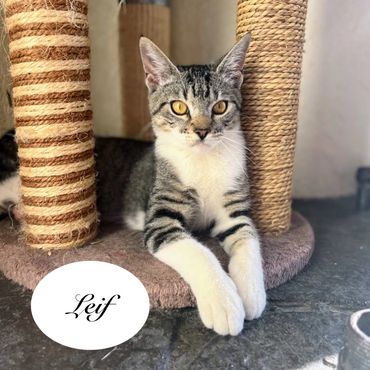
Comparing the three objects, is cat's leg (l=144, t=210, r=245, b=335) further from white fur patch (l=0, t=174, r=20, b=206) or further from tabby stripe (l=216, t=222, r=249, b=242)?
white fur patch (l=0, t=174, r=20, b=206)

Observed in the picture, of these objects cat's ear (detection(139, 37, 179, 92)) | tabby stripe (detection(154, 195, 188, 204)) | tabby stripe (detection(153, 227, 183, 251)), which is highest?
cat's ear (detection(139, 37, 179, 92))

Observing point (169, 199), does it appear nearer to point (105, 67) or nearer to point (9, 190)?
point (9, 190)

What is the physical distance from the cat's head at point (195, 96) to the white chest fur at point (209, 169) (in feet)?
0.17

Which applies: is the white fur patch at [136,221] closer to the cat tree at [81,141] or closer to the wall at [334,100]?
the cat tree at [81,141]

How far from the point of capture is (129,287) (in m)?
0.82

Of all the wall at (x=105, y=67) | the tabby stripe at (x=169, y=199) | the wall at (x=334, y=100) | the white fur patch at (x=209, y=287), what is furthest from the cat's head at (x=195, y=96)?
the wall at (x=105, y=67)

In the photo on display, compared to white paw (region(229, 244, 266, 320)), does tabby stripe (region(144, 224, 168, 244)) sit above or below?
above

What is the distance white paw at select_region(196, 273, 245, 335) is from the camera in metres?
0.76

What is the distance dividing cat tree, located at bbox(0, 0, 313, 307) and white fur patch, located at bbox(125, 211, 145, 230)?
0.25ft

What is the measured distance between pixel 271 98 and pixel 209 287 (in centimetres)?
56

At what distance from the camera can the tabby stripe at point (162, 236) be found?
1.00 meters

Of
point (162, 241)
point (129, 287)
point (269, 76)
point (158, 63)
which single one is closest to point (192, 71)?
point (158, 63)

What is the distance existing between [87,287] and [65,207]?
0.27 m

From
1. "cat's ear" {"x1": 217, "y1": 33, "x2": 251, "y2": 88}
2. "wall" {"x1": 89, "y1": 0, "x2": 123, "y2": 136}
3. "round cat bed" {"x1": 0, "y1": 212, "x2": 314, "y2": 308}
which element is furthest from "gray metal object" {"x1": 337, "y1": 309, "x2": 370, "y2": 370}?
"wall" {"x1": 89, "y1": 0, "x2": 123, "y2": 136}
